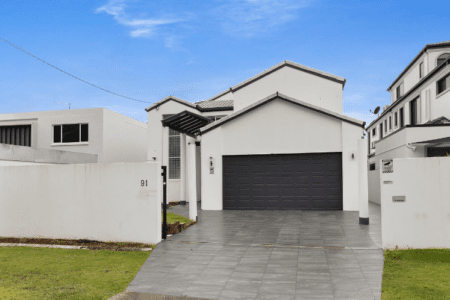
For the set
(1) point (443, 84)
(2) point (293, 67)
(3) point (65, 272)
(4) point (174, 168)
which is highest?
(2) point (293, 67)

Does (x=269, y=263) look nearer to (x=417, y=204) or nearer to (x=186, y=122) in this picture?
(x=417, y=204)

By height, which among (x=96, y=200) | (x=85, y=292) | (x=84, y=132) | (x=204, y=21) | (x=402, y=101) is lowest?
(x=85, y=292)

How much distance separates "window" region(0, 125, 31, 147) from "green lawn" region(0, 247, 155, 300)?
16.9 metres

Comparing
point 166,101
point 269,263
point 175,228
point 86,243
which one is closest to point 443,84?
point 166,101

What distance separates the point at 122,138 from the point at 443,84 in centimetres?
2106

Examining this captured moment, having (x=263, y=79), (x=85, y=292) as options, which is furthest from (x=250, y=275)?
(x=263, y=79)

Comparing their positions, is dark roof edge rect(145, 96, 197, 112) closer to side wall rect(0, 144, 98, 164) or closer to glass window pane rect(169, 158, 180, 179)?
glass window pane rect(169, 158, 180, 179)

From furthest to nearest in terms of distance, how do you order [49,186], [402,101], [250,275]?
[402,101] → [49,186] → [250,275]

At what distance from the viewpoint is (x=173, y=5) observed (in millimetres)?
16234

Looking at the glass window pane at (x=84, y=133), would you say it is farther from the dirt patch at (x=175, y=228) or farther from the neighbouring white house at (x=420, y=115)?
the neighbouring white house at (x=420, y=115)

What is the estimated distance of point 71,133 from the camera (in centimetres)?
2278

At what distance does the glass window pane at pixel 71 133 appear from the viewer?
893 inches

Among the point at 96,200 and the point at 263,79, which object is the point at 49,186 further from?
the point at 263,79

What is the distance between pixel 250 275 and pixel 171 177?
1470 centimetres
